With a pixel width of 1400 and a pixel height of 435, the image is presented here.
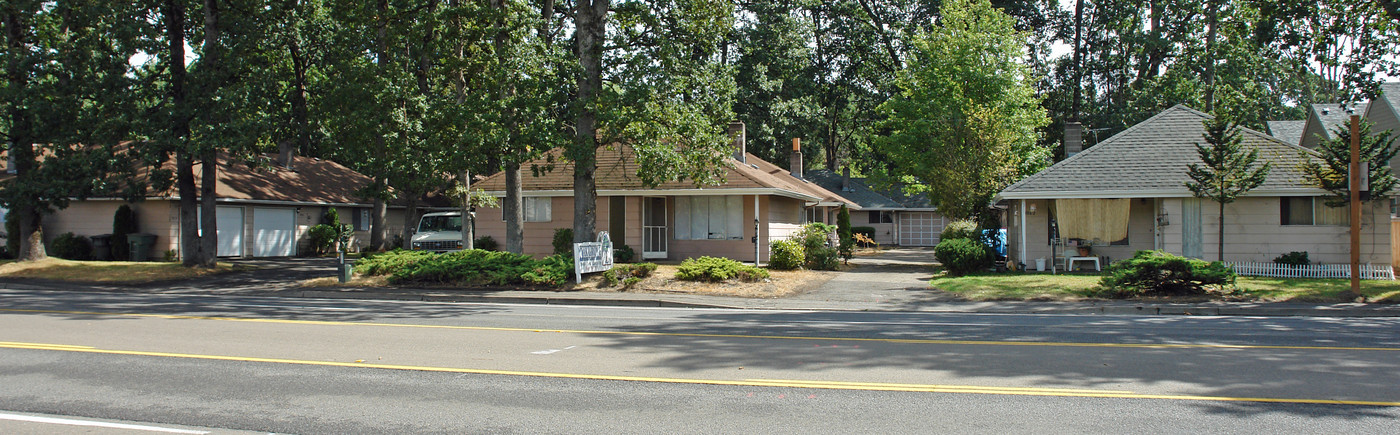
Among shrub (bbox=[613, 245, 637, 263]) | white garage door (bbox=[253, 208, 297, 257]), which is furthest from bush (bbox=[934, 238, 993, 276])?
white garage door (bbox=[253, 208, 297, 257])

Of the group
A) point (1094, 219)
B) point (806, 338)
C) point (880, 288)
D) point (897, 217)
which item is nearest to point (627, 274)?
point (880, 288)

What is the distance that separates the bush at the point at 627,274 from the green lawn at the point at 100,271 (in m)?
11.3

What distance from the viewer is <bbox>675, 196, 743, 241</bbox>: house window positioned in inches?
1024

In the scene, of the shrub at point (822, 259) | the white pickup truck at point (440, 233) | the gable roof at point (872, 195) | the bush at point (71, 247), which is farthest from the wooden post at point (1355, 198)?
the bush at point (71, 247)

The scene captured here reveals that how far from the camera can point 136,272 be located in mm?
21672

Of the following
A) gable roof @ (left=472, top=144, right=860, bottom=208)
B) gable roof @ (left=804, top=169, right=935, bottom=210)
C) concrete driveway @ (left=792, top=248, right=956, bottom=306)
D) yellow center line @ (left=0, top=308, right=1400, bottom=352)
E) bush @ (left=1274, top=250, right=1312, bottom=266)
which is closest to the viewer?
yellow center line @ (left=0, top=308, right=1400, bottom=352)

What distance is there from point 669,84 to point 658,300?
17.8 feet

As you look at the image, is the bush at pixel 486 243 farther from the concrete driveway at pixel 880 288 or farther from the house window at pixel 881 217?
the house window at pixel 881 217

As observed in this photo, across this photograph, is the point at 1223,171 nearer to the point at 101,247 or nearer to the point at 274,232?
the point at 274,232

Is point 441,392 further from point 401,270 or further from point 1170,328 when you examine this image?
point 401,270

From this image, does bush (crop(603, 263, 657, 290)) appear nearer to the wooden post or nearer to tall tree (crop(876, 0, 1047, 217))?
the wooden post

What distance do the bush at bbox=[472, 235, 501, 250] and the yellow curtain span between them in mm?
16927

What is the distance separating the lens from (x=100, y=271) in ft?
72.0

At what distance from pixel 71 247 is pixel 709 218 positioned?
2071 cm
